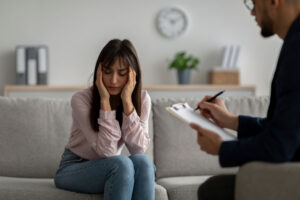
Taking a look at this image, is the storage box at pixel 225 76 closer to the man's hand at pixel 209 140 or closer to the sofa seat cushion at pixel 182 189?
the sofa seat cushion at pixel 182 189

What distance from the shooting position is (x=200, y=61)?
550 cm

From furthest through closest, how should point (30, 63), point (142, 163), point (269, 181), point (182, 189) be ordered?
point (30, 63), point (182, 189), point (142, 163), point (269, 181)

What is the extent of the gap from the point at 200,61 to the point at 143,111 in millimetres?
3176

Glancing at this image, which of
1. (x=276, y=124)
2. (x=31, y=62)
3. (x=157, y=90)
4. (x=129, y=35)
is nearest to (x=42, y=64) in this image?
(x=31, y=62)

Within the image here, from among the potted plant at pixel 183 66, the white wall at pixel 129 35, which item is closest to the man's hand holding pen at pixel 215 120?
the potted plant at pixel 183 66

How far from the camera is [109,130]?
222cm

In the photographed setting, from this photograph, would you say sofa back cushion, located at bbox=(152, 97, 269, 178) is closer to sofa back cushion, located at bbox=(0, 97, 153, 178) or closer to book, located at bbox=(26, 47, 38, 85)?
sofa back cushion, located at bbox=(0, 97, 153, 178)

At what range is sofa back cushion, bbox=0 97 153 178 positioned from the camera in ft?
8.82

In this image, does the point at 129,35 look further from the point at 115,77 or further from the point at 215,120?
the point at 215,120

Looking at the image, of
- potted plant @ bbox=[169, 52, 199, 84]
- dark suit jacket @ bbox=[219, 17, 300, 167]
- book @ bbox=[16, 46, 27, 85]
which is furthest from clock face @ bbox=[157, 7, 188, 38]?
dark suit jacket @ bbox=[219, 17, 300, 167]

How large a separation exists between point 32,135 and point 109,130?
2.31ft

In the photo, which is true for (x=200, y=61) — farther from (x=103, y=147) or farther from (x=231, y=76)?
(x=103, y=147)

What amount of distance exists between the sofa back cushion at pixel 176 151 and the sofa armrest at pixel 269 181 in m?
1.41

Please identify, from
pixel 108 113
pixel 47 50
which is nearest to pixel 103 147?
pixel 108 113
